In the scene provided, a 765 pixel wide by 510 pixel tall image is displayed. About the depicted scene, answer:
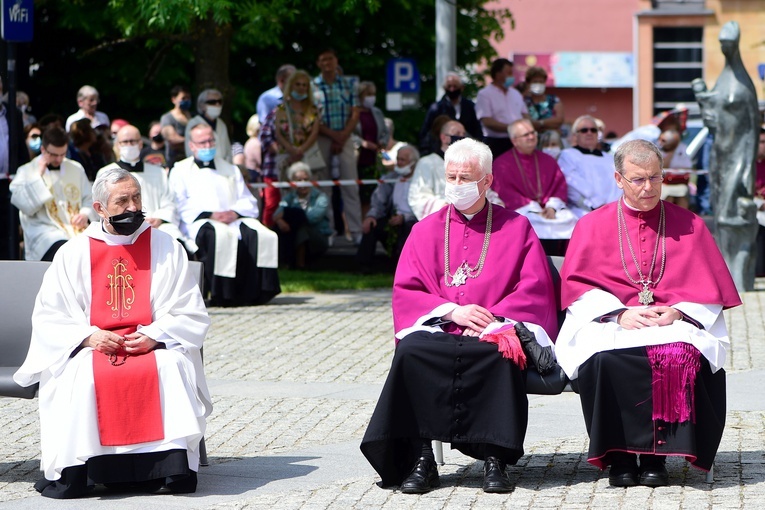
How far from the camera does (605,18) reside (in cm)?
4259

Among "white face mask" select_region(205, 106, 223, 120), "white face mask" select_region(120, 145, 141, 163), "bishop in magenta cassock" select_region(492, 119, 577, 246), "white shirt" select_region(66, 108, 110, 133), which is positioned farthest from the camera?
"white shirt" select_region(66, 108, 110, 133)

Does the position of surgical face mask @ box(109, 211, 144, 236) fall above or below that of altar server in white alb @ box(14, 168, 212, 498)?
above

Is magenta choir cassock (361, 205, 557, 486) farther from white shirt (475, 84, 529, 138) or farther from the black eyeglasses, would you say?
white shirt (475, 84, 529, 138)

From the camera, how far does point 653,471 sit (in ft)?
22.0

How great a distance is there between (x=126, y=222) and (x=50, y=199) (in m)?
6.31

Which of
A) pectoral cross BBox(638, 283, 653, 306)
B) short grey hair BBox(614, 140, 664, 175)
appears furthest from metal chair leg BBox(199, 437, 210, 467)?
short grey hair BBox(614, 140, 664, 175)

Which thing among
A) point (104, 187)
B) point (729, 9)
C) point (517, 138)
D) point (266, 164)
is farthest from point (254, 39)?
point (729, 9)

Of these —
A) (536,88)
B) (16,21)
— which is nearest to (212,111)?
(16,21)

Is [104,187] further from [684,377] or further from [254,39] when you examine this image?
[254,39]

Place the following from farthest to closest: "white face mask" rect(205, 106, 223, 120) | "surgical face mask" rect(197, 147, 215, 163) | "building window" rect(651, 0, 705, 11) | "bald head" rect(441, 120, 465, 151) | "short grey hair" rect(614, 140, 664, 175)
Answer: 1. "building window" rect(651, 0, 705, 11)
2. "white face mask" rect(205, 106, 223, 120)
3. "bald head" rect(441, 120, 465, 151)
4. "surgical face mask" rect(197, 147, 215, 163)
5. "short grey hair" rect(614, 140, 664, 175)

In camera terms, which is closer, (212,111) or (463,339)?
(463,339)

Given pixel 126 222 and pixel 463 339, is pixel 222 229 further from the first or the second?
pixel 463 339

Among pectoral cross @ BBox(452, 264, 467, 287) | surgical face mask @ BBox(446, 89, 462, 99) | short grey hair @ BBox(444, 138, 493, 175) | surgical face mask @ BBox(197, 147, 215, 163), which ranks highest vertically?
surgical face mask @ BBox(446, 89, 462, 99)

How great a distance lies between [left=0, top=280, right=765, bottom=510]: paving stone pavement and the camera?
653 centimetres
